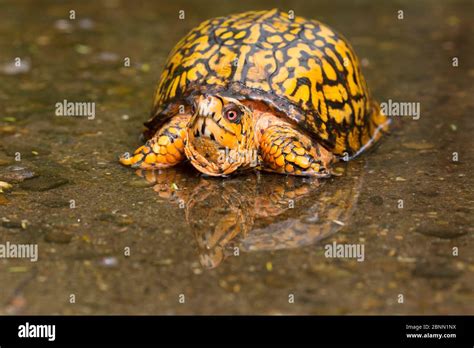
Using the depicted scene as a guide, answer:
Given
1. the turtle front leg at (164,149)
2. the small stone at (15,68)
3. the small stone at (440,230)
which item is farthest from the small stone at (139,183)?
the small stone at (15,68)

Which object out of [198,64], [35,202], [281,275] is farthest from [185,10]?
[281,275]

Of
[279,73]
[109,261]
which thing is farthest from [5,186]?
[279,73]

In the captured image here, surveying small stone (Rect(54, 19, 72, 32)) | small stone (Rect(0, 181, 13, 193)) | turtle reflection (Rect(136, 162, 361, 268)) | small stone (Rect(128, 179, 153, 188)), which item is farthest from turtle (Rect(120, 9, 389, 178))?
small stone (Rect(54, 19, 72, 32))

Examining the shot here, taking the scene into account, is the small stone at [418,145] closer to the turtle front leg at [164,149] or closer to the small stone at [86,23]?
the turtle front leg at [164,149]

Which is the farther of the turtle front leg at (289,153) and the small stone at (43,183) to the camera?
the turtle front leg at (289,153)

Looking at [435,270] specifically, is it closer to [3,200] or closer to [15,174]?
[3,200]

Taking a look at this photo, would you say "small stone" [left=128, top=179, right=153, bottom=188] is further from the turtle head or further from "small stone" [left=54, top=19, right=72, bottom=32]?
"small stone" [left=54, top=19, right=72, bottom=32]
